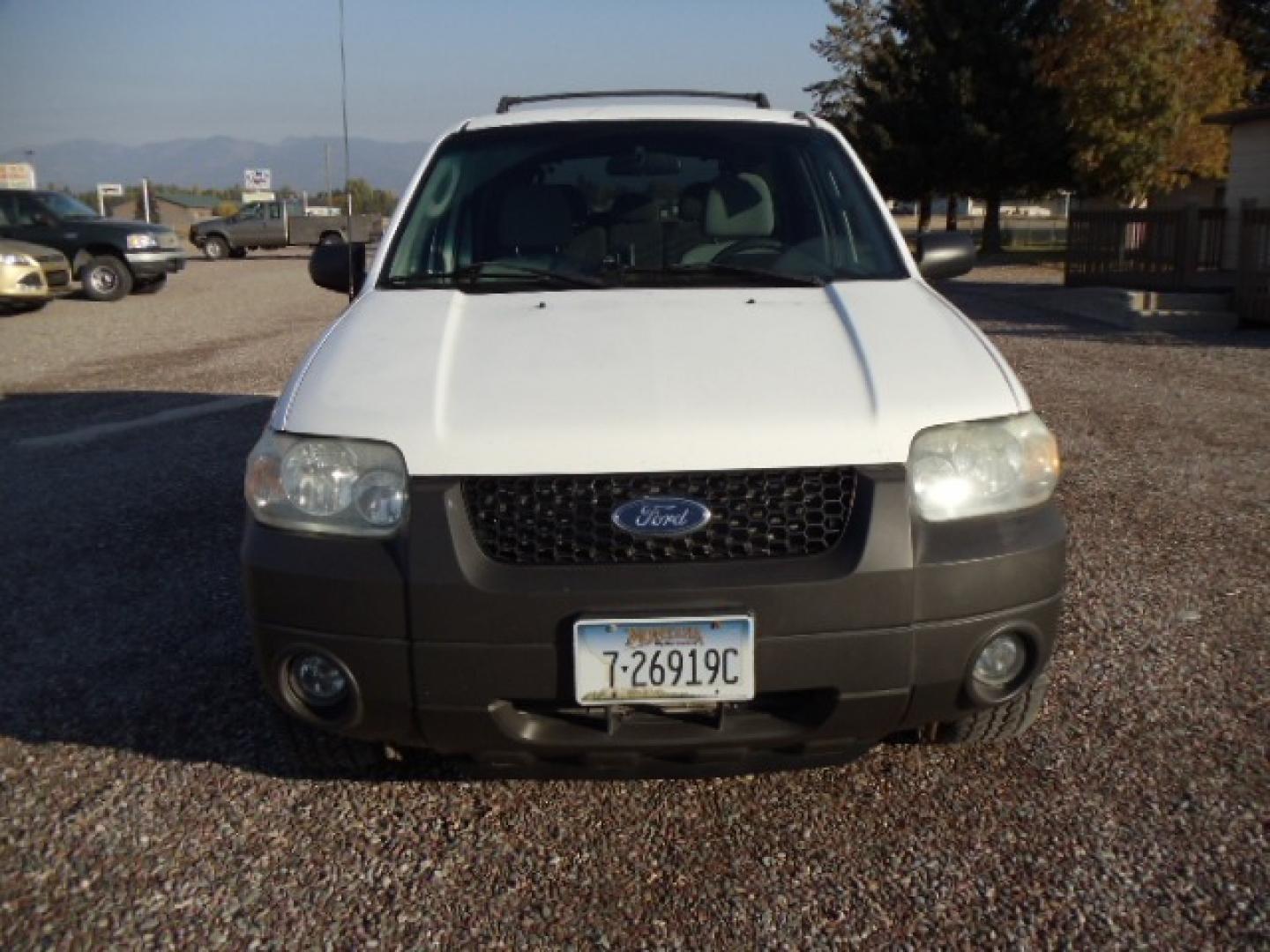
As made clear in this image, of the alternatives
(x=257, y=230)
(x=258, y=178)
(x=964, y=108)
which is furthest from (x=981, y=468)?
(x=258, y=178)

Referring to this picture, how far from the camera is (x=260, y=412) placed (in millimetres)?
8516

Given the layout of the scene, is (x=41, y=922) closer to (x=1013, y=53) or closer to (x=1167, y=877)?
(x=1167, y=877)

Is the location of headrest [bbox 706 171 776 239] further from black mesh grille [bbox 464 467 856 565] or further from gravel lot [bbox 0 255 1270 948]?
gravel lot [bbox 0 255 1270 948]

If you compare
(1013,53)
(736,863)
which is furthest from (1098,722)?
(1013,53)

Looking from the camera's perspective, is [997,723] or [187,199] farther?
[187,199]

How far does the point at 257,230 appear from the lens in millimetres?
37656

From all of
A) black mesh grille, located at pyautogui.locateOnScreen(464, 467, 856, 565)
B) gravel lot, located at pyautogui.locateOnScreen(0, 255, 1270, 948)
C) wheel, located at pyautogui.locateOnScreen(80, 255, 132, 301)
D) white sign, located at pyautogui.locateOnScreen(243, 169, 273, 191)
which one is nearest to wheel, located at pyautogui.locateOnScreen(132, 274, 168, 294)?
wheel, located at pyautogui.locateOnScreen(80, 255, 132, 301)

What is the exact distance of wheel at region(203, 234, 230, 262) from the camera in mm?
37375

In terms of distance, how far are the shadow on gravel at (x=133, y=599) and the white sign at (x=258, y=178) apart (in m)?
50.7

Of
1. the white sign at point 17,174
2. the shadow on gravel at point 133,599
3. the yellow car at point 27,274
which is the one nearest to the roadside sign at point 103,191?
the white sign at point 17,174

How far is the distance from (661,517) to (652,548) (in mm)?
71

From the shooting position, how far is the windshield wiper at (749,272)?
3.38 m

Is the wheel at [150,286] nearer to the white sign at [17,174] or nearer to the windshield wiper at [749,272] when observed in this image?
the windshield wiper at [749,272]

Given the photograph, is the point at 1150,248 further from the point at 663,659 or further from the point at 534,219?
the point at 663,659
